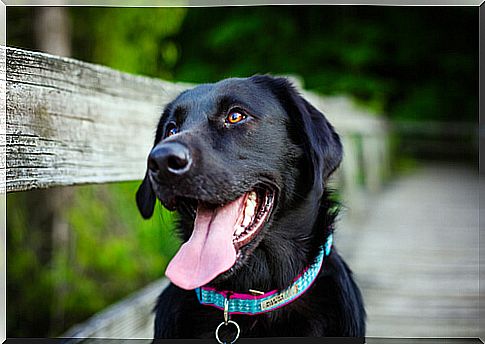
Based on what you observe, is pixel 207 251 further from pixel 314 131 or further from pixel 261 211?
pixel 314 131

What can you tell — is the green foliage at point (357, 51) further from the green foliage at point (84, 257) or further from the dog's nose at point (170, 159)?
the dog's nose at point (170, 159)

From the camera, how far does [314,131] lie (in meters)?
1.96

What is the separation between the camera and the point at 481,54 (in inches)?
107

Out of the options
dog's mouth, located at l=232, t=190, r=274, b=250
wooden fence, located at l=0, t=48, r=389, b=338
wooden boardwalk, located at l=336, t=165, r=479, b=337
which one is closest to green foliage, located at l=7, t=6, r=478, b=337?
wooden fence, located at l=0, t=48, r=389, b=338

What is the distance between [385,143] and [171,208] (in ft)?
20.5

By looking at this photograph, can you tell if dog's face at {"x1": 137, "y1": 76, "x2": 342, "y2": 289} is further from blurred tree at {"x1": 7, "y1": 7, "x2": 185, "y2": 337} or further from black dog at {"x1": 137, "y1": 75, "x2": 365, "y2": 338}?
blurred tree at {"x1": 7, "y1": 7, "x2": 185, "y2": 337}

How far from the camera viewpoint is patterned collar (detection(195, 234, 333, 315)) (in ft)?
6.47

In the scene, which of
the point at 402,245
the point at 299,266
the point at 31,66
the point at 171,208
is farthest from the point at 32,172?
the point at 402,245

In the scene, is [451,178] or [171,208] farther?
[451,178]

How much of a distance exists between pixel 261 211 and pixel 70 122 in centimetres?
77

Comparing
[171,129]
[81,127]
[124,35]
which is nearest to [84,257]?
[124,35]

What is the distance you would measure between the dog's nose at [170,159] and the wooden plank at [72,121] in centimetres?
54

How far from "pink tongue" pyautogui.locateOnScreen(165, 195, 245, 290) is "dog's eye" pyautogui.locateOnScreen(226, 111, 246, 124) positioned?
9.5 inches

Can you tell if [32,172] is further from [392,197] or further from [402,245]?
[392,197]
